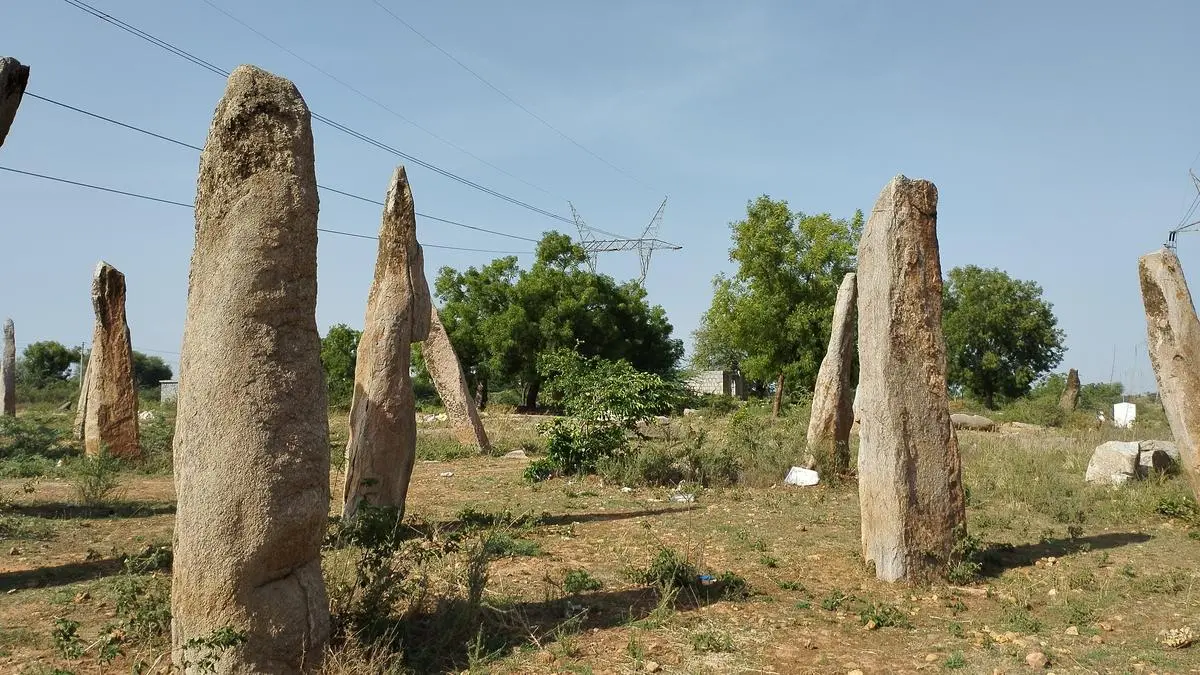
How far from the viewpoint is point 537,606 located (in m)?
6.31

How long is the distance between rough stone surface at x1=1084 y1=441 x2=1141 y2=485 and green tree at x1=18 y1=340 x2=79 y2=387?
4655 cm

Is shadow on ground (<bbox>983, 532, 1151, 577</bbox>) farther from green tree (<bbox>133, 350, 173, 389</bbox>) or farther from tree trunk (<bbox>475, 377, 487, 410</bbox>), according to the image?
green tree (<bbox>133, 350, 173, 389</bbox>)

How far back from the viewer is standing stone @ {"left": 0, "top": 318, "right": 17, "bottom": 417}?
26672 millimetres

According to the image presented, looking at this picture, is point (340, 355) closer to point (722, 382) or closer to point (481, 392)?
point (481, 392)

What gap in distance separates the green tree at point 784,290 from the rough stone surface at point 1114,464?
15.4 metres

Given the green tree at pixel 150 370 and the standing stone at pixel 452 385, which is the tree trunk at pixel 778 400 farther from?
the green tree at pixel 150 370

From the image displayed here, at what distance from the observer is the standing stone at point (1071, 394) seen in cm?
2702

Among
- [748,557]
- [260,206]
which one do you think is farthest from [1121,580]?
[260,206]

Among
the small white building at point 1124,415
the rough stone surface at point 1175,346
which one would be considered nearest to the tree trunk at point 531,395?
the small white building at point 1124,415

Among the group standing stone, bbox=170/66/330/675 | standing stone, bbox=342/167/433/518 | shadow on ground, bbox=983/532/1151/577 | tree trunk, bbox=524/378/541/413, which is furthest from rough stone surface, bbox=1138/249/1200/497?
tree trunk, bbox=524/378/541/413

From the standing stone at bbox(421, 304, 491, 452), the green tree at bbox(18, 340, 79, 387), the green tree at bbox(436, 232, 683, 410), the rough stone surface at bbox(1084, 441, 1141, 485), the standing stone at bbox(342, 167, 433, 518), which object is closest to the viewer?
the standing stone at bbox(342, 167, 433, 518)

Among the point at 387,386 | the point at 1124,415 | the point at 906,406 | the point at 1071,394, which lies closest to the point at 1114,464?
the point at 906,406

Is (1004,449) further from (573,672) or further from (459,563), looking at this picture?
(573,672)

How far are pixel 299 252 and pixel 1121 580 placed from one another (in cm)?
666
